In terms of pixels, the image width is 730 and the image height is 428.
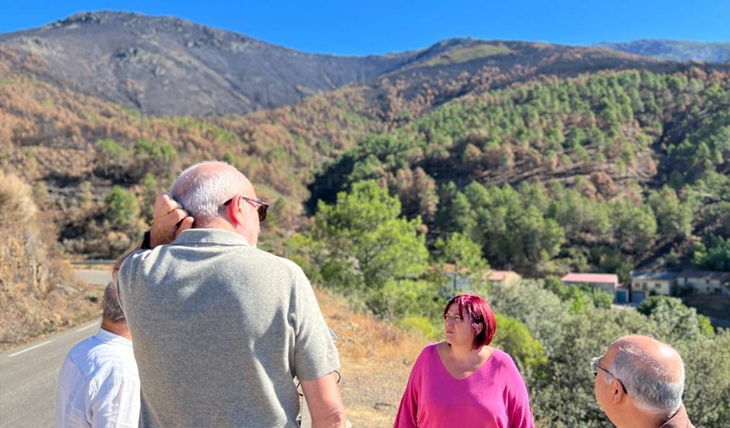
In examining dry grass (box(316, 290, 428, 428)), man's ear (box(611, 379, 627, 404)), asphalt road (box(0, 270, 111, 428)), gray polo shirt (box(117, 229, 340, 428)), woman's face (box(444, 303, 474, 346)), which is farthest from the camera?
dry grass (box(316, 290, 428, 428))

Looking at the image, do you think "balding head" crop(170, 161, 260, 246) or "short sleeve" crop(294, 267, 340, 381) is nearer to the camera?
"short sleeve" crop(294, 267, 340, 381)

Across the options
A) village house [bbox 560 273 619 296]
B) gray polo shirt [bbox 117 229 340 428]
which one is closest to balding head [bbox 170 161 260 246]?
gray polo shirt [bbox 117 229 340 428]

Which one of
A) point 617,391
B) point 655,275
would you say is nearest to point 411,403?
point 617,391

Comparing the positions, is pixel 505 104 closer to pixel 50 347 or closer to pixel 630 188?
pixel 630 188

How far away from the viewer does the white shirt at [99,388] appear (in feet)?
5.92

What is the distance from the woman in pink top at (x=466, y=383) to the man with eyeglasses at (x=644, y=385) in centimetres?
80

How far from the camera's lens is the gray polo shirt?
1.41 meters

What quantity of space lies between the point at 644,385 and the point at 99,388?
1.85m

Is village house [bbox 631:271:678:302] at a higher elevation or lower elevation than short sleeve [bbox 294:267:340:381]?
lower

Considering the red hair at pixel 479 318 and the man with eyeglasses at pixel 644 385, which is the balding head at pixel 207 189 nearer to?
the man with eyeglasses at pixel 644 385

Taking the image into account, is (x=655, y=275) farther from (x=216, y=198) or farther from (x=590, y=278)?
(x=216, y=198)

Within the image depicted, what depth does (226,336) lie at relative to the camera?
1414mm

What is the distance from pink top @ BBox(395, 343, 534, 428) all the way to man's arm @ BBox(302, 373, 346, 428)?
1206 mm

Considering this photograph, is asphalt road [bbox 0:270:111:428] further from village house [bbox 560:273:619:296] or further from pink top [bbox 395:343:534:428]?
village house [bbox 560:273:619:296]
